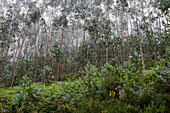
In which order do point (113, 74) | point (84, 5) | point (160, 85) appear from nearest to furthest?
point (160, 85) → point (113, 74) → point (84, 5)

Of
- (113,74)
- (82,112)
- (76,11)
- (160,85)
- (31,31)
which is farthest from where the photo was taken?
(31,31)

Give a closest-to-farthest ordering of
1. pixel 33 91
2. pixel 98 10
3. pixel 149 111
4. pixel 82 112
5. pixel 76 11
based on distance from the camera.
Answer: pixel 149 111 → pixel 82 112 → pixel 33 91 → pixel 76 11 → pixel 98 10

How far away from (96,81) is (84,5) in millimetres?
14243

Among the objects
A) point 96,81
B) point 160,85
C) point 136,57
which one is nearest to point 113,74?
point 96,81

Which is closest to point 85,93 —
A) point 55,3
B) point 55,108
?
point 55,108

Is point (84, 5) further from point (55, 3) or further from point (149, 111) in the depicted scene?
point (149, 111)

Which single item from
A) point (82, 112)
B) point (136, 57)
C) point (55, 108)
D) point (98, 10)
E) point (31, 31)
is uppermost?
point (98, 10)

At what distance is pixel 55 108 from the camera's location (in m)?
3.89

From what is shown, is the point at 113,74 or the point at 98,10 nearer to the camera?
the point at 113,74

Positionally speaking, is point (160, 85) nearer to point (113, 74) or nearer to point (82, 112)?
point (113, 74)

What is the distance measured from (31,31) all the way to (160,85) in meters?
26.7

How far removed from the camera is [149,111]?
225 centimetres

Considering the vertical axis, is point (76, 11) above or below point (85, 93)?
above

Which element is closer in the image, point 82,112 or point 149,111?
point 149,111
